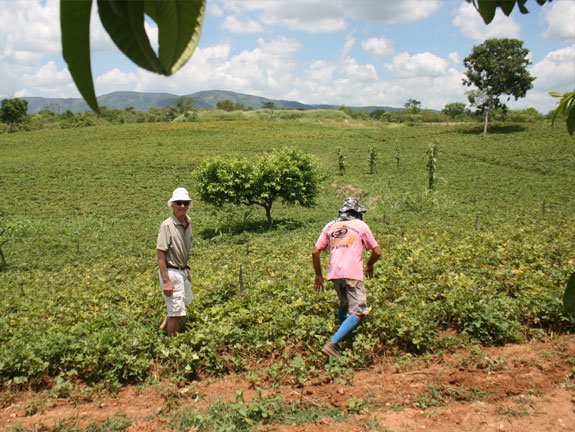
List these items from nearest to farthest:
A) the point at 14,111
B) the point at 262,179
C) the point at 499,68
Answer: the point at 262,179, the point at 499,68, the point at 14,111

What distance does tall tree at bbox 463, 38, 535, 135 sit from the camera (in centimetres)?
3475

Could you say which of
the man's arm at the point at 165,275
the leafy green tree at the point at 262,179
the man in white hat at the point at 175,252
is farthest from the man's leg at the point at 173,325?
the leafy green tree at the point at 262,179

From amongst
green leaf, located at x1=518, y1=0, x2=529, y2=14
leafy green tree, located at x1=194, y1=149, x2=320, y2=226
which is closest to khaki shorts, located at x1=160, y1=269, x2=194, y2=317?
green leaf, located at x1=518, y1=0, x2=529, y2=14

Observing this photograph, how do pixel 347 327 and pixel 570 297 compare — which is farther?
pixel 347 327

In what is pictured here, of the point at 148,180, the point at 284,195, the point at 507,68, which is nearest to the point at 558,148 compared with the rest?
the point at 507,68

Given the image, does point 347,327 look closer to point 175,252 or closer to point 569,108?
point 175,252

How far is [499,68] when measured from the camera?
115 ft

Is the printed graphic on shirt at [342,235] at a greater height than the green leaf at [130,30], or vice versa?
the green leaf at [130,30]

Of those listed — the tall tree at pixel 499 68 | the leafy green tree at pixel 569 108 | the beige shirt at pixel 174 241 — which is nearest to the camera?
the leafy green tree at pixel 569 108

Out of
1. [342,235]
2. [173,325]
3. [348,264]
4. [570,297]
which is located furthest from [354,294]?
[570,297]

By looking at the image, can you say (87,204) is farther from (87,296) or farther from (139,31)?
(139,31)

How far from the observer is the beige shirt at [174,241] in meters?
4.02

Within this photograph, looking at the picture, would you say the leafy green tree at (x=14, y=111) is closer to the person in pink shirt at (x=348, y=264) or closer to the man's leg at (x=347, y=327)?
the person in pink shirt at (x=348, y=264)

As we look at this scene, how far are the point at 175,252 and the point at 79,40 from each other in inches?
153
